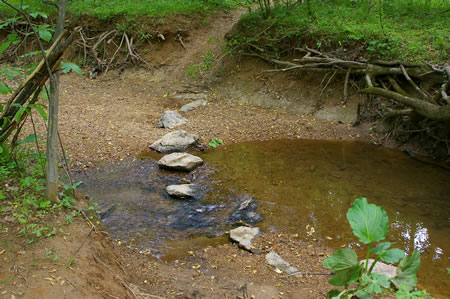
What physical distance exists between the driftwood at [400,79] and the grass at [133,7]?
15.7ft

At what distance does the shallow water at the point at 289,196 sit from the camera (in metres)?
4.82

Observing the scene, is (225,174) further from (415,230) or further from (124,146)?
(415,230)

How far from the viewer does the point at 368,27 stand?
881 centimetres

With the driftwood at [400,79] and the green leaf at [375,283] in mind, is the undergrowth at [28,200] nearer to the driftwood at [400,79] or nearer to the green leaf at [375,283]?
the green leaf at [375,283]

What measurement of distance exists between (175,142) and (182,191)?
1.92m

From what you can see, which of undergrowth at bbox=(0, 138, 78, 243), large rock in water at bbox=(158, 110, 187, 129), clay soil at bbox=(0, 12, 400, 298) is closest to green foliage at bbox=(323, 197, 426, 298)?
clay soil at bbox=(0, 12, 400, 298)

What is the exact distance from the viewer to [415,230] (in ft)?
16.5

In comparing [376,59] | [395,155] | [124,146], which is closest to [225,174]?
[124,146]

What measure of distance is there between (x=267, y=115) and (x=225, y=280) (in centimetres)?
570

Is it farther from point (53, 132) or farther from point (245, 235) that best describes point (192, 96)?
point (53, 132)

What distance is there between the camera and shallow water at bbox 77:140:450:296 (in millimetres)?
4824

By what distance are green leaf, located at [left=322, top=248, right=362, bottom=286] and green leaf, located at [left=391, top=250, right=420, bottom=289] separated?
334 millimetres

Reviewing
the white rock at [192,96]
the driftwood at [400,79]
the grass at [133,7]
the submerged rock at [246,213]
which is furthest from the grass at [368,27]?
the submerged rock at [246,213]

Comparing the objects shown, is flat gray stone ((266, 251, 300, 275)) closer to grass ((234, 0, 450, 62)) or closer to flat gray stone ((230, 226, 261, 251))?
flat gray stone ((230, 226, 261, 251))
